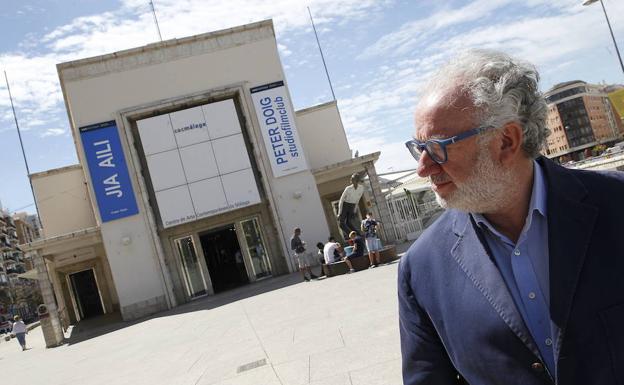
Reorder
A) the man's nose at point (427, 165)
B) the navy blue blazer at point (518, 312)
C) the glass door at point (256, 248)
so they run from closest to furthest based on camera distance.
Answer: the navy blue blazer at point (518, 312) < the man's nose at point (427, 165) < the glass door at point (256, 248)

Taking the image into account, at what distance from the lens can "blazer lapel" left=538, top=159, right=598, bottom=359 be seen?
1.58 meters

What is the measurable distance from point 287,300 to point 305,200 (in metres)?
9.83

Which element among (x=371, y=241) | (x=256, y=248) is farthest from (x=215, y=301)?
(x=371, y=241)

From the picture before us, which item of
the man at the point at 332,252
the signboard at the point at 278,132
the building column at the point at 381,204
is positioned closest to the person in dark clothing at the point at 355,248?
the man at the point at 332,252

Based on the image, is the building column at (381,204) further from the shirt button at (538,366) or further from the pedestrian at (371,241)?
the shirt button at (538,366)

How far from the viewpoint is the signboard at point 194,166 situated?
2256 cm

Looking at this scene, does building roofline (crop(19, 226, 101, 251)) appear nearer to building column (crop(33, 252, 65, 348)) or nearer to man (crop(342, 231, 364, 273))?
building column (crop(33, 252, 65, 348))

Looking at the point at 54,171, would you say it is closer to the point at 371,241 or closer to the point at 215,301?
the point at 215,301

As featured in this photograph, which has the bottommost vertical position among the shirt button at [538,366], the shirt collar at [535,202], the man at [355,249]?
the man at [355,249]

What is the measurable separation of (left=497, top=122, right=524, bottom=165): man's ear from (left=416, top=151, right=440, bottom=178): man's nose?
0.68 feet

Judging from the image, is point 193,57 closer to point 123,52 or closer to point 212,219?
point 123,52

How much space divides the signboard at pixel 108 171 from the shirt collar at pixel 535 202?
2189 centimetres

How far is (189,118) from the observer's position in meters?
22.8

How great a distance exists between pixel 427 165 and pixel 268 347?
6.76 m
